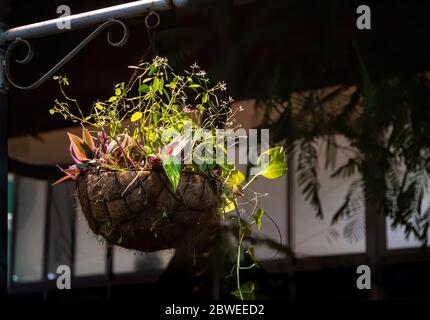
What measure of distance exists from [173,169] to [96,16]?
0.44m

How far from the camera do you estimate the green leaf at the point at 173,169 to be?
1501 mm

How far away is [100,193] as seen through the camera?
156 cm

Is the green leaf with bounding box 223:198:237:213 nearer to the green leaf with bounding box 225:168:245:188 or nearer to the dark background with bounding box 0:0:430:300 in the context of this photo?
the green leaf with bounding box 225:168:245:188

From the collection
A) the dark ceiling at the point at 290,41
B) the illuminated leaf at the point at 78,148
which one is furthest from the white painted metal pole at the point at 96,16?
the dark ceiling at the point at 290,41

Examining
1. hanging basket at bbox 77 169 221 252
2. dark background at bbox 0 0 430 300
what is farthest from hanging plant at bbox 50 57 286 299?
dark background at bbox 0 0 430 300

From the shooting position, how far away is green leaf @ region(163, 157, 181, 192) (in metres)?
1.50

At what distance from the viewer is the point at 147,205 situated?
1.54 metres

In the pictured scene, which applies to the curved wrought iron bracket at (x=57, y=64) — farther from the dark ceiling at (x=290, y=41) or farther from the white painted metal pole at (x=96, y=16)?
the dark ceiling at (x=290, y=41)

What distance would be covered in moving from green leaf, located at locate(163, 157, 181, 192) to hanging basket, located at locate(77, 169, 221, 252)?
37 millimetres

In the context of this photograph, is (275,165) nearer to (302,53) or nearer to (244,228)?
(244,228)

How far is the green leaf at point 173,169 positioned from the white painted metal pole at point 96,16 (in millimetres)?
350

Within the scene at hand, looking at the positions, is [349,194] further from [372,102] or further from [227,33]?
[227,33]

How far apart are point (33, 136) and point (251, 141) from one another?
1553mm

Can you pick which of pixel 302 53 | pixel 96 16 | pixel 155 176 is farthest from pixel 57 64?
pixel 302 53
